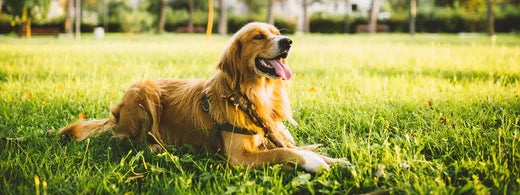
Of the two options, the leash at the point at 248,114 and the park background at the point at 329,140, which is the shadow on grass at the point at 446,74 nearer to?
the park background at the point at 329,140

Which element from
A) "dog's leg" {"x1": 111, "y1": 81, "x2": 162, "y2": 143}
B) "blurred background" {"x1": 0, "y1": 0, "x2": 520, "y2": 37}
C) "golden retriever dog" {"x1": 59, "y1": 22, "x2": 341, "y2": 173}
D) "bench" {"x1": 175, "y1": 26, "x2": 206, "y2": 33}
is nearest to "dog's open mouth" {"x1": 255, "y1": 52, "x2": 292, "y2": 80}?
"golden retriever dog" {"x1": 59, "y1": 22, "x2": 341, "y2": 173}

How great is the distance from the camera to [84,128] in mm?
3197

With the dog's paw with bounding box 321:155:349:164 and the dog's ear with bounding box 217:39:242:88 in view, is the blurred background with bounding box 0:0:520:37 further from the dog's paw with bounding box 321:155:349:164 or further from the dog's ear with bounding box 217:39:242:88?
the dog's paw with bounding box 321:155:349:164

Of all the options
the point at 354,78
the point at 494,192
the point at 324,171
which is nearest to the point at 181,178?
the point at 324,171

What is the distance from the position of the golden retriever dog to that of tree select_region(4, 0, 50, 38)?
955 inches

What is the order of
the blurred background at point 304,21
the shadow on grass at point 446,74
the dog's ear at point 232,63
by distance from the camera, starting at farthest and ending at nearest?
the blurred background at point 304,21, the shadow on grass at point 446,74, the dog's ear at point 232,63

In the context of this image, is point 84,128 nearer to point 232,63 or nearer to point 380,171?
point 232,63

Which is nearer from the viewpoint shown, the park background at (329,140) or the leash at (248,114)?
the park background at (329,140)

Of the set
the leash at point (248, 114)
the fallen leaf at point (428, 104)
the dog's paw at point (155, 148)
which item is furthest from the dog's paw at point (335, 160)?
the fallen leaf at point (428, 104)

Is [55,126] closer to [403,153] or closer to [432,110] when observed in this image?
[403,153]

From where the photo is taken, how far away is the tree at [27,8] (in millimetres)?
22750

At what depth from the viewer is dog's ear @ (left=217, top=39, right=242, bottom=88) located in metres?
2.83

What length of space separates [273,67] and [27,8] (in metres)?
25.7

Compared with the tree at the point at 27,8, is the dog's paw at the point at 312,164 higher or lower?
lower
